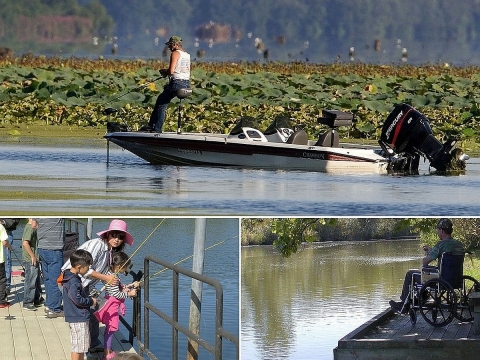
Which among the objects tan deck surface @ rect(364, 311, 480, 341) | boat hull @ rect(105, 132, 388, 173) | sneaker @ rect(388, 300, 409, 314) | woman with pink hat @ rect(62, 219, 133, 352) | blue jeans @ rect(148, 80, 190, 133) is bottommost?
tan deck surface @ rect(364, 311, 480, 341)

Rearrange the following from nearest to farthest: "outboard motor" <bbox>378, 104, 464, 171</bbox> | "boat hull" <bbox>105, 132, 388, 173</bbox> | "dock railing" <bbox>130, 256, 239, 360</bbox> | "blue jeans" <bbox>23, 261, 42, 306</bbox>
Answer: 1. "dock railing" <bbox>130, 256, 239, 360</bbox>
2. "blue jeans" <bbox>23, 261, 42, 306</bbox>
3. "boat hull" <bbox>105, 132, 388, 173</bbox>
4. "outboard motor" <bbox>378, 104, 464, 171</bbox>

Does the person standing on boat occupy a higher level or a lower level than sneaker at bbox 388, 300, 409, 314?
higher

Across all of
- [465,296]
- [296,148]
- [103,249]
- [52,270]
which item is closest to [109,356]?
[103,249]

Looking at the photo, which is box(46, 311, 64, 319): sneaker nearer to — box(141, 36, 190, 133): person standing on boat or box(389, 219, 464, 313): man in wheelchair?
box(389, 219, 464, 313): man in wheelchair

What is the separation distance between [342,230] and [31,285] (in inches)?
64.7

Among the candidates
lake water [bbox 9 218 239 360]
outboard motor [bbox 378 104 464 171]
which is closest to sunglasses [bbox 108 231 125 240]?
lake water [bbox 9 218 239 360]

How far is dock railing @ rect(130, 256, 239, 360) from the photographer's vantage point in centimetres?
Answer: 523

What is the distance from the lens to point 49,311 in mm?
6641

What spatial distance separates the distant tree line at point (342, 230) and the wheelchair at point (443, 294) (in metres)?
0.14

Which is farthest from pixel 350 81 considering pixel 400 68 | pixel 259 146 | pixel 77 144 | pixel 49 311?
pixel 49 311

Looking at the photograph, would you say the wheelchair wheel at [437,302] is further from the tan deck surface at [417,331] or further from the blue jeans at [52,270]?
the blue jeans at [52,270]

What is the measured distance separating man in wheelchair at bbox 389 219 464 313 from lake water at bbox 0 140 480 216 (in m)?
1.28

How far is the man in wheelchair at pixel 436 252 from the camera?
6.23 m

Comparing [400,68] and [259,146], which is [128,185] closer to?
[259,146]
